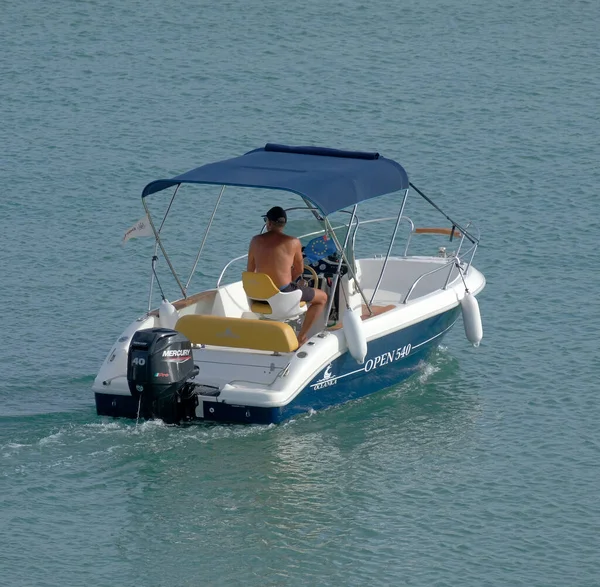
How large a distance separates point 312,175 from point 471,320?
2.11 metres

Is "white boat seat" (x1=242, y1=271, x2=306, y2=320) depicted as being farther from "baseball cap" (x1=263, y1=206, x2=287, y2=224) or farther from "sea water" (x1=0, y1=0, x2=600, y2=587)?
"sea water" (x1=0, y1=0, x2=600, y2=587)

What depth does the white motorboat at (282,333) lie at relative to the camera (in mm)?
10648

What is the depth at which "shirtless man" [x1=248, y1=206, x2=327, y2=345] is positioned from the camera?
1138 centimetres

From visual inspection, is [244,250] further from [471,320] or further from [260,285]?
[260,285]

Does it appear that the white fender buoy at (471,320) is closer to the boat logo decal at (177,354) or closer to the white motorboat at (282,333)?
the white motorboat at (282,333)

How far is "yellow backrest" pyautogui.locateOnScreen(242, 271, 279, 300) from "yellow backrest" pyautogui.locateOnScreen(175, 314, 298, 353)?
0.23 m

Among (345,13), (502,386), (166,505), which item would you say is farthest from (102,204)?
(345,13)

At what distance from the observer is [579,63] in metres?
25.8

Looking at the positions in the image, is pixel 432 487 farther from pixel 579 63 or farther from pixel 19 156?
pixel 579 63

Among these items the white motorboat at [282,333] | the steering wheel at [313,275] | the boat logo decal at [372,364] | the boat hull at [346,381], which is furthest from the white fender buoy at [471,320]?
the steering wheel at [313,275]

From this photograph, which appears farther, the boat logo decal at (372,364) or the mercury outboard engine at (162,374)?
the boat logo decal at (372,364)

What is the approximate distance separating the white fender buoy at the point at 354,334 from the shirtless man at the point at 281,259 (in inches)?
14.9

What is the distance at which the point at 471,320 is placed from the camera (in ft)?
40.9

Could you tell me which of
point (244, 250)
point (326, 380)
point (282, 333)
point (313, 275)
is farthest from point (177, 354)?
point (244, 250)
